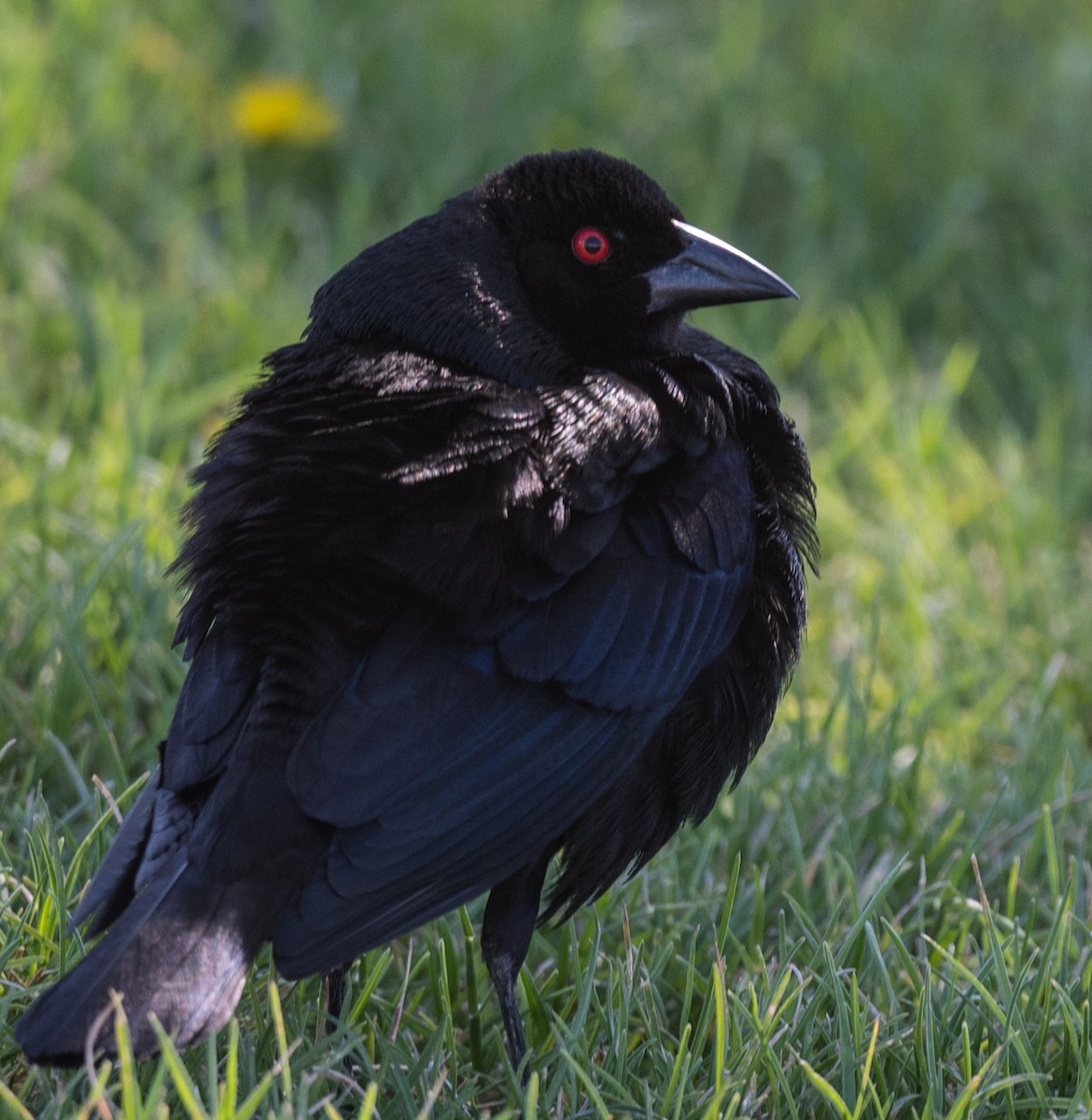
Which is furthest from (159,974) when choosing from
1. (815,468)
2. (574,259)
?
(815,468)

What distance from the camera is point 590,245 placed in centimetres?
304

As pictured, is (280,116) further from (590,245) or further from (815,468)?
(590,245)

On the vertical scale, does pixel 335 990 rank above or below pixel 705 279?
below

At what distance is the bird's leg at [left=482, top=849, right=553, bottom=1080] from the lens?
2.69 meters

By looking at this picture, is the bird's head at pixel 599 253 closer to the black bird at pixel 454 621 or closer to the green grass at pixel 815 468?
the black bird at pixel 454 621

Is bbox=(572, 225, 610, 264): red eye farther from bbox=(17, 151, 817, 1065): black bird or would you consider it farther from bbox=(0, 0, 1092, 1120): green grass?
bbox=(0, 0, 1092, 1120): green grass

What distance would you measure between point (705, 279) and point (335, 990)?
1.39 m

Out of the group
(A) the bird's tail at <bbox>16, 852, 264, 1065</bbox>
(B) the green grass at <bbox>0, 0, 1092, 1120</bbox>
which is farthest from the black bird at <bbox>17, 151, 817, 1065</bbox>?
(B) the green grass at <bbox>0, 0, 1092, 1120</bbox>

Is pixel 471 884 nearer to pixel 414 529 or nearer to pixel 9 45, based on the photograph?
pixel 414 529

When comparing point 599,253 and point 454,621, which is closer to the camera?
point 454,621

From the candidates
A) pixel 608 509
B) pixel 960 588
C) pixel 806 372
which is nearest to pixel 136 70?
pixel 806 372

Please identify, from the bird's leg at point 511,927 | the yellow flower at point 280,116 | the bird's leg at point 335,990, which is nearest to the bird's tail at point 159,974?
the bird's leg at point 335,990

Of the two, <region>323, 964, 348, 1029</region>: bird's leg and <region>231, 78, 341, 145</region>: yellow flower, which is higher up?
<region>231, 78, 341, 145</region>: yellow flower

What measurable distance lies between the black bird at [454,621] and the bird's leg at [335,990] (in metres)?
0.24
